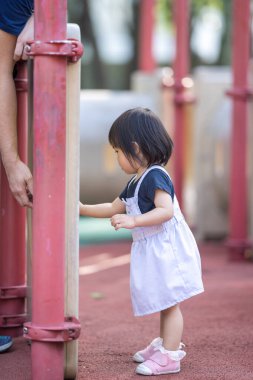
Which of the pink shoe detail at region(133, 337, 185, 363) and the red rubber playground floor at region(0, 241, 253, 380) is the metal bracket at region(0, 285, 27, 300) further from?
the pink shoe detail at region(133, 337, 185, 363)

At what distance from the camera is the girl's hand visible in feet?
11.3

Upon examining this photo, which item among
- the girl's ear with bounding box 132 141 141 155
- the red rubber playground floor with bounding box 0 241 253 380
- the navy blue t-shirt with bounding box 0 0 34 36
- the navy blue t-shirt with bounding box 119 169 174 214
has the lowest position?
the red rubber playground floor with bounding box 0 241 253 380

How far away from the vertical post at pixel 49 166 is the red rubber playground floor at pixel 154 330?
0.43 metres

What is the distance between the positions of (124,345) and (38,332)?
90 cm

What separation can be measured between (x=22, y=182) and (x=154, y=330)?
130 cm

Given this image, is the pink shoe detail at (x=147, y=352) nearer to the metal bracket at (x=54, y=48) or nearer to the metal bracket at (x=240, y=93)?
the metal bracket at (x=54, y=48)

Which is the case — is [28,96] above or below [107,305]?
above

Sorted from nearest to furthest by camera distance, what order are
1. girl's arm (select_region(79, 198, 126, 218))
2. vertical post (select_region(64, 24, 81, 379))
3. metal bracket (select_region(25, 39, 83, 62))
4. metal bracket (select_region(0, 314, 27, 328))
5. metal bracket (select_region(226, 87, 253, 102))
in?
metal bracket (select_region(25, 39, 83, 62)), vertical post (select_region(64, 24, 81, 379)), girl's arm (select_region(79, 198, 126, 218)), metal bracket (select_region(0, 314, 27, 328)), metal bracket (select_region(226, 87, 253, 102))

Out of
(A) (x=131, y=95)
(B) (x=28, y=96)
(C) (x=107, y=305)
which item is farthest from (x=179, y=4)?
(B) (x=28, y=96)

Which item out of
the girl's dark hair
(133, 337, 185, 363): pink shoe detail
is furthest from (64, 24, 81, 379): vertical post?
(133, 337, 185, 363): pink shoe detail

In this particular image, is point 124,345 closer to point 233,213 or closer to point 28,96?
point 28,96

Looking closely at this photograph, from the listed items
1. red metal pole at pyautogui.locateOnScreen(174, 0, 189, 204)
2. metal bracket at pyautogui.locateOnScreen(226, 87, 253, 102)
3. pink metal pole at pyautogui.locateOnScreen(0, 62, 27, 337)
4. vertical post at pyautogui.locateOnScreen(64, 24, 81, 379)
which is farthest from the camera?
red metal pole at pyautogui.locateOnScreen(174, 0, 189, 204)

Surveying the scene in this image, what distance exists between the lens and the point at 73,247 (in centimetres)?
340

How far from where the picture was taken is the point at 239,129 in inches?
283
